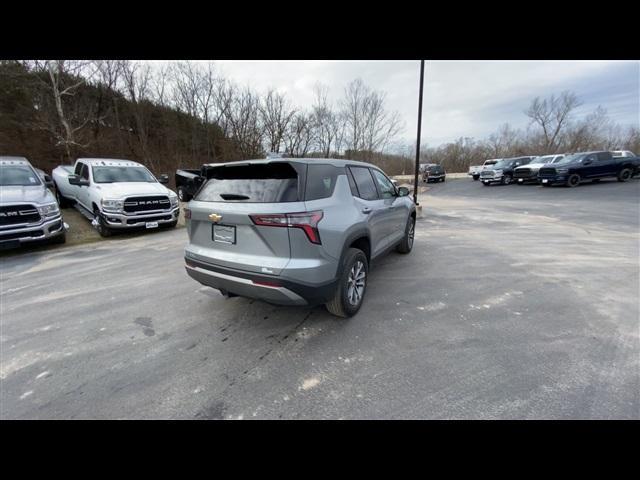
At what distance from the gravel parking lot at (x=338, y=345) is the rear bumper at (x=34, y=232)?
0.68m

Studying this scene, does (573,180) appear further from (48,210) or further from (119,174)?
(48,210)

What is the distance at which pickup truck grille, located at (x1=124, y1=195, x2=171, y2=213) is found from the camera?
6.95 m

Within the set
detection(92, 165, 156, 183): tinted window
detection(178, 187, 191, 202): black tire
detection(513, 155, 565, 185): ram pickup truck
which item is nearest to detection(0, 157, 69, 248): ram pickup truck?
detection(92, 165, 156, 183): tinted window

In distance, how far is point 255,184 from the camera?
2648 mm

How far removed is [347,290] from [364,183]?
1.59m

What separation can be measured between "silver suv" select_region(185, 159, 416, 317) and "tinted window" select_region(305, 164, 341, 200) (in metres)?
0.01

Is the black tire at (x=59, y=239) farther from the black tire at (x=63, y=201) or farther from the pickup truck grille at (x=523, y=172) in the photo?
the pickup truck grille at (x=523, y=172)

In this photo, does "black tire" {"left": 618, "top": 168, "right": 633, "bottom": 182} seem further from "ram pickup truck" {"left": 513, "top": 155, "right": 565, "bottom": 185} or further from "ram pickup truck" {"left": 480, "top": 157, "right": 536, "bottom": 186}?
"ram pickup truck" {"left": 480, "top": 157, "right": 536, "bottom": 186}

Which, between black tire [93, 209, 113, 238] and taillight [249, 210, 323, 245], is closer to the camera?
taillight [249, 210, 323, 245]

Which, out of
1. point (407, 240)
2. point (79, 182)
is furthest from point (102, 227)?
point (407, 240)

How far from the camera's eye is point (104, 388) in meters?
2.10

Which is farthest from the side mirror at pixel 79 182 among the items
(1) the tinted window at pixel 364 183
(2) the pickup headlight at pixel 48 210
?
(1) the tinted window at pixel 364 183
